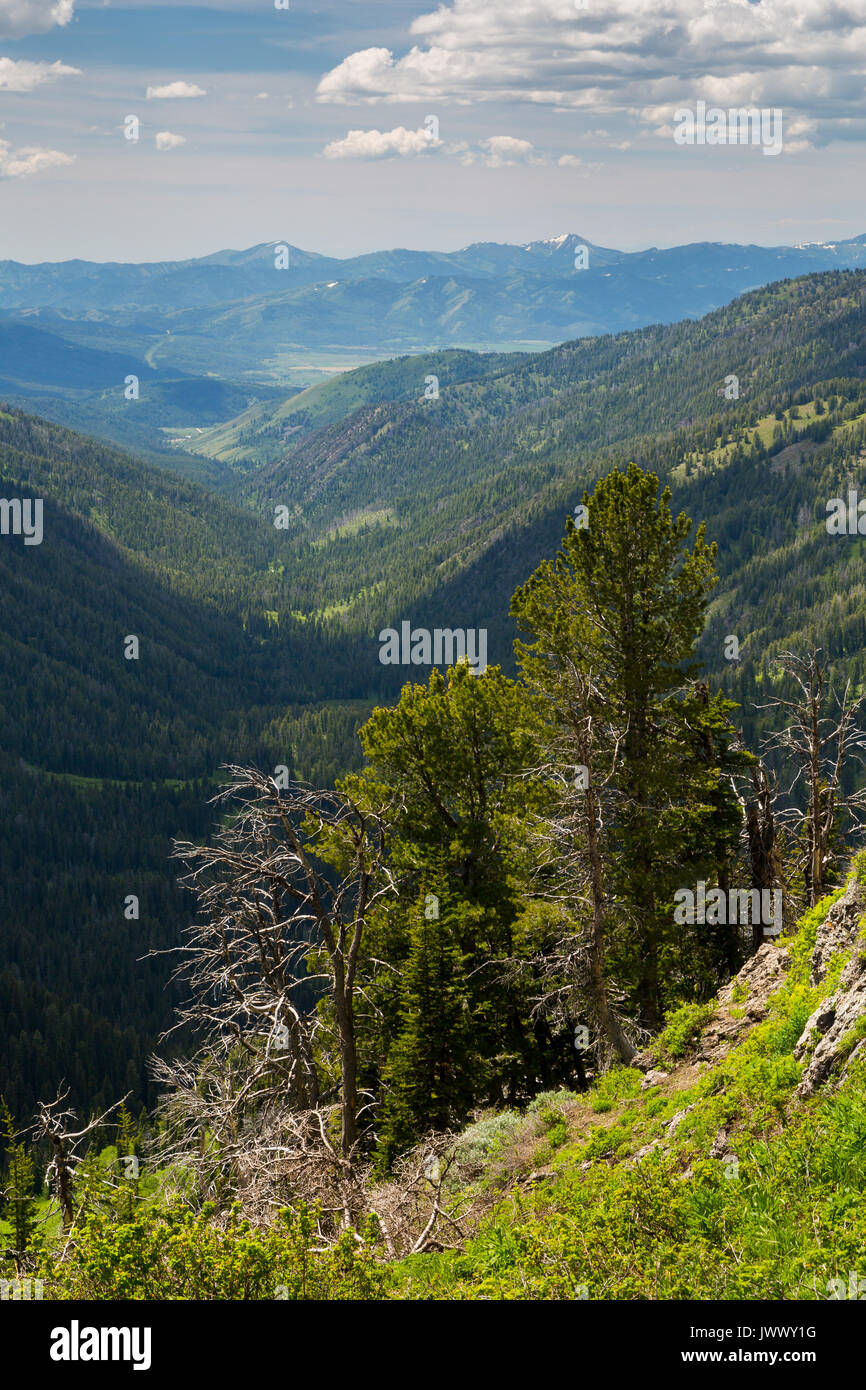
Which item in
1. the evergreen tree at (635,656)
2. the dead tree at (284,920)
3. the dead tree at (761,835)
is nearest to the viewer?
the dead tree at (284,920)

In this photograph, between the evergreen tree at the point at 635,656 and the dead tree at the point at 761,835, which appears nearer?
the evergreen tree at the point at 635,656

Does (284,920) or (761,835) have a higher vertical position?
(761,835)

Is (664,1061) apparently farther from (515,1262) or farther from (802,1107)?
(515,1262)

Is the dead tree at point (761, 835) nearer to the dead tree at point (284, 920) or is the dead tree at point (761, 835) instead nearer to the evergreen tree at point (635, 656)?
the evergreen tree at point (635, 656)

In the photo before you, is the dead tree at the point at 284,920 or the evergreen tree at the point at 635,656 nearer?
the dead tree at the point at 284,920

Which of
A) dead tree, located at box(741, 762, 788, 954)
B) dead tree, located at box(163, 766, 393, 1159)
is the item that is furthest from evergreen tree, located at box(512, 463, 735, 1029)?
dead tree, located at box(163, 766, 393, 1159)

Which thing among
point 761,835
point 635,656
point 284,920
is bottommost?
point 284,920

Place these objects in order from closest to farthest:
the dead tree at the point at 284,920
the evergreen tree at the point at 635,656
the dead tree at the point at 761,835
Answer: the dead tree at the point at 284,920 < the evergreen tree at the point at 635,656 < the dead tree at the point at 761,835

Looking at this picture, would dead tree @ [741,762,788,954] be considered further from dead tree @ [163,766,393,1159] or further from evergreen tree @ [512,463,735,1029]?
dead tree @ [163,766,393,1159]

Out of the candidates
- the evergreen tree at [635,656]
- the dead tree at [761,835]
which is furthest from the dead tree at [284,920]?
the dead tree at [761,835]

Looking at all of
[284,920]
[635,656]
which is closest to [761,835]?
[635,656]

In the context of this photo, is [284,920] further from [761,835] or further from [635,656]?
[761,835]

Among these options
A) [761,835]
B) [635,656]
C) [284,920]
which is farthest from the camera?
[761,835]
